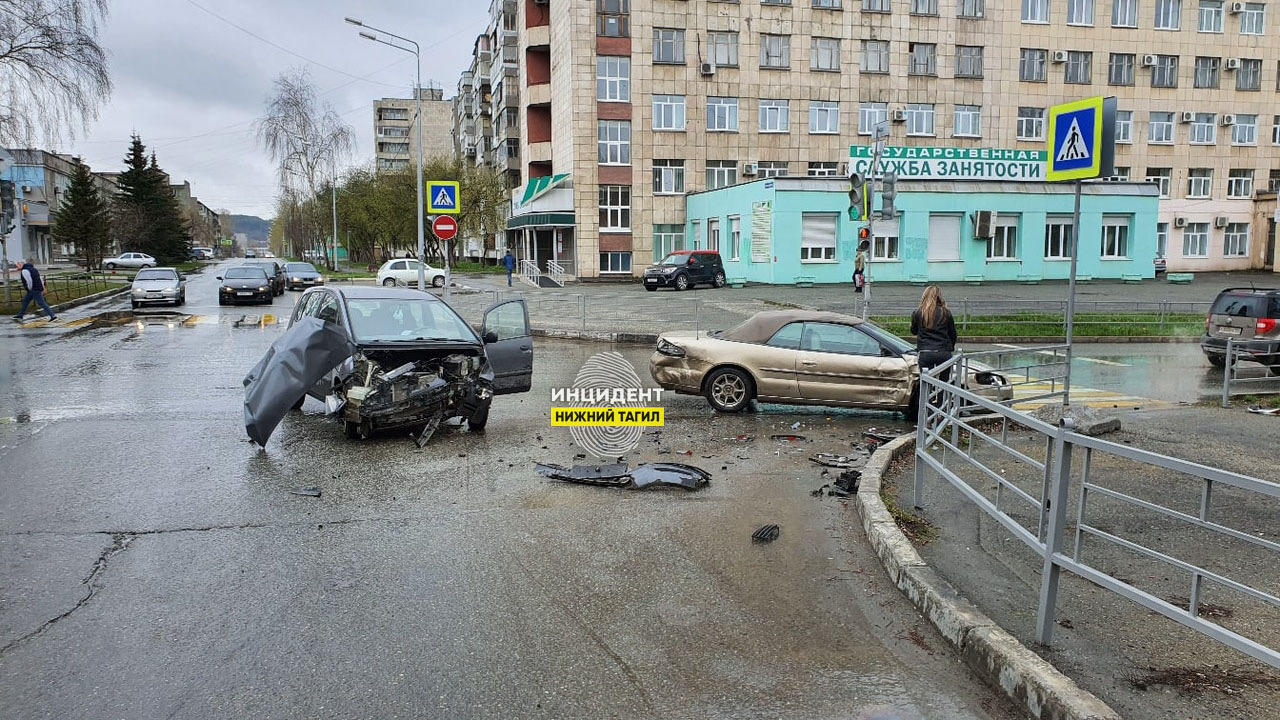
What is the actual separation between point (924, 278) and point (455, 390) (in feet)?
110

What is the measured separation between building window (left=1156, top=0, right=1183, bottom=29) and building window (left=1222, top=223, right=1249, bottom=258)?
12.7 m

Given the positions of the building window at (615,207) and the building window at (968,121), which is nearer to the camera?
the building window at (615,207)

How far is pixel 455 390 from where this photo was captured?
933 centimetres

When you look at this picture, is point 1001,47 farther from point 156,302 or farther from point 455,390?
point 455,390

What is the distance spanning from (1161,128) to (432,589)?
5897cm

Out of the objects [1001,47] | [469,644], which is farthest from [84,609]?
[1001,47]

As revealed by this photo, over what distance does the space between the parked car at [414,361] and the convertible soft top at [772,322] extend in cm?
291

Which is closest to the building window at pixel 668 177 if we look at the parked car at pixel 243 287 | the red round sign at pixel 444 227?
the parked car at pixel 243 287

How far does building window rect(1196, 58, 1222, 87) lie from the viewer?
5144 centimetres

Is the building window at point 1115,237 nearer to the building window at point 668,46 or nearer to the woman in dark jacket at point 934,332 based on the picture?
the building window at point 668,46

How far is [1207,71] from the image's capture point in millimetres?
51594

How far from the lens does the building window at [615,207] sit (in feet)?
153

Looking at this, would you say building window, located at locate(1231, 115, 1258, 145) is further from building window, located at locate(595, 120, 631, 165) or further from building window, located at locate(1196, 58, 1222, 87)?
building window, located at locate(595, 120, 631, 165)
